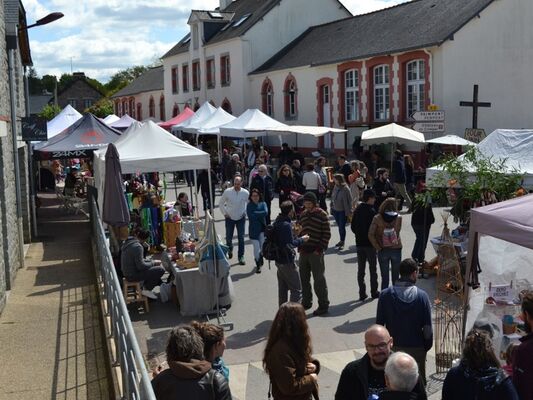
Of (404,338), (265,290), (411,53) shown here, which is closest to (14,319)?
(265,290)

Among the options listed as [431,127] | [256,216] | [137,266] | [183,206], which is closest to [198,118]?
[431,127]

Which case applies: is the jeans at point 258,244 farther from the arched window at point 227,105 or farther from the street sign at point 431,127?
the arched window at point 227,105

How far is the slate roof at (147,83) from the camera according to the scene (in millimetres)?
61609

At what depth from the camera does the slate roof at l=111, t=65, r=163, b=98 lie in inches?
2426

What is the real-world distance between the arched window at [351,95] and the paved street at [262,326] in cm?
2044

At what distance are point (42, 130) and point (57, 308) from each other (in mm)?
5954

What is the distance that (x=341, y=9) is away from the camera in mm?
45375

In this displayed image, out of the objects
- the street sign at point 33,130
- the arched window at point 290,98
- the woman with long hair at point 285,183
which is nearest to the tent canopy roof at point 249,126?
the woman with long hair at point 285,183

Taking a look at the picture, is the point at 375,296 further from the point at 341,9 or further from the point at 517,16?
Answer: the point at 341,9

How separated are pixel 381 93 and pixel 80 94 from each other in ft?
244

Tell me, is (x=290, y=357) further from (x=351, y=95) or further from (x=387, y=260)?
(x=351, y=95)

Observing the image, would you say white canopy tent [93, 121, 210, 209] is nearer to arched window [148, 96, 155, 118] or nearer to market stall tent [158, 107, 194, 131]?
market stall tent [158, 107, 194, 131]

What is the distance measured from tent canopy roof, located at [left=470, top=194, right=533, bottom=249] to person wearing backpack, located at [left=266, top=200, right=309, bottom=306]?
344cm

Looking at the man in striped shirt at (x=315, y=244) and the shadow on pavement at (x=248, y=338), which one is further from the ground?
the man in striped shirt at (x=315, y=244)
